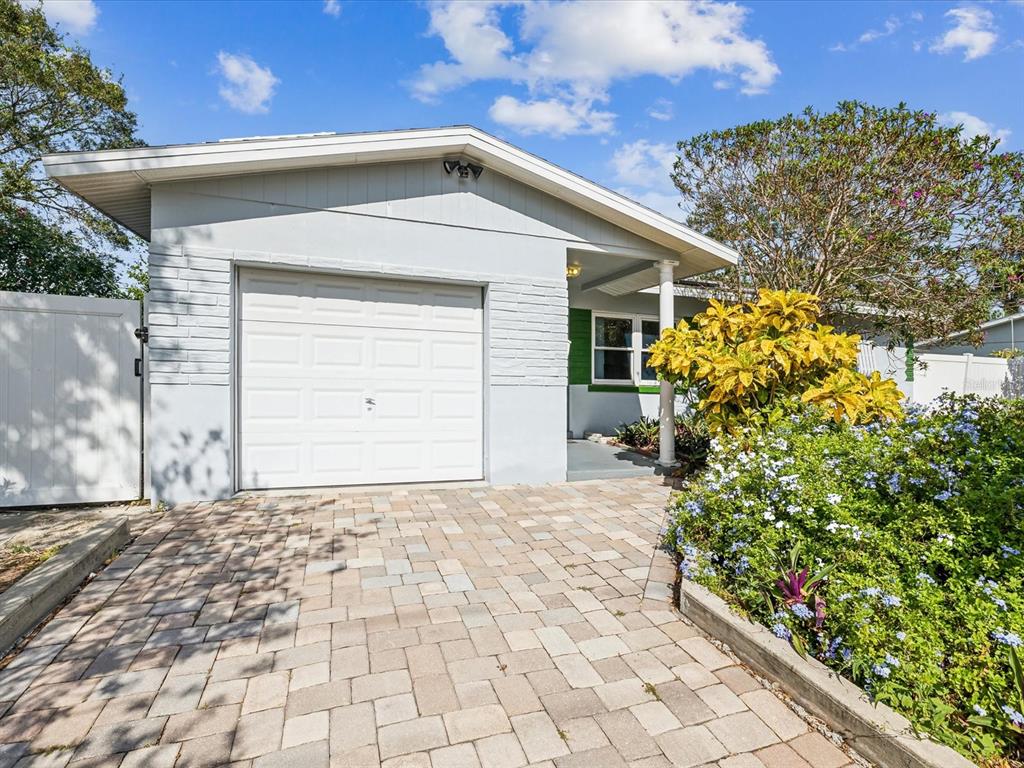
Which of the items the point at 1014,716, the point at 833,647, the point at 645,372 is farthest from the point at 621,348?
the point at 1014,716

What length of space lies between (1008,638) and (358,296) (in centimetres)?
545

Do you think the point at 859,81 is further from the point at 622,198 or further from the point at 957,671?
the point at 957,671

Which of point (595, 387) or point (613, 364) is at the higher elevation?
point (613, 364)

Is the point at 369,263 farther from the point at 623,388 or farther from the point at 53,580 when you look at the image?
the point at 623,388

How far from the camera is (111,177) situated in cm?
454

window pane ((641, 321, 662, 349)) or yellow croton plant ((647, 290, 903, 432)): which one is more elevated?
window pane ((641, 321, 662, 349))

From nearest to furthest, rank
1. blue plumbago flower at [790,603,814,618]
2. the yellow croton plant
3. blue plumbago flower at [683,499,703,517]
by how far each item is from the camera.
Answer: blue plumbago flower at [790,603,814,618], blue plumbago flower at [683,499,703,517], the yellow croton plant

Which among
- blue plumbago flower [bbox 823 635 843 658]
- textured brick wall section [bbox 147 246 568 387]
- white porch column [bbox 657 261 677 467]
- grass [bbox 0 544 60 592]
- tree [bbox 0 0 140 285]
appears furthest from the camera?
tree [bbox 0 0 140 285]

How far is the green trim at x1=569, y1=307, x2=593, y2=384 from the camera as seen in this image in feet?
31.8

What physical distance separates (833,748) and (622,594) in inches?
53.1

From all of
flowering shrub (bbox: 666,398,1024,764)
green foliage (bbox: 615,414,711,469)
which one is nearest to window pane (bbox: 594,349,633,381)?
green foliage (bbox: 615,414,711,469)

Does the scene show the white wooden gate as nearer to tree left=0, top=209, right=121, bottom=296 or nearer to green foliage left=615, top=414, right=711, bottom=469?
tree left=0, top=209, right=121, bottom=296

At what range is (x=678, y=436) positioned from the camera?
29.0ft

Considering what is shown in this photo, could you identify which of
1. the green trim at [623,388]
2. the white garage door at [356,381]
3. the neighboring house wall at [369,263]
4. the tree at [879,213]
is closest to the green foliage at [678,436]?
the green trim at [623,388]
